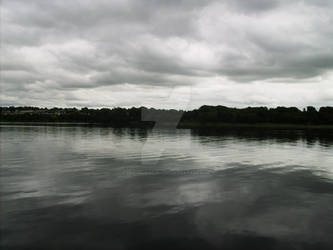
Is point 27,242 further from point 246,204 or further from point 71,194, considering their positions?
point 246,204

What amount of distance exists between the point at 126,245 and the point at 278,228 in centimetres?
529

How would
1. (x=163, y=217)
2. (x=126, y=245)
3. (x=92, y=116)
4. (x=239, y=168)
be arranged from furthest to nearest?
(x=92, y=116), (x=239, y=168), (x=163, y=217), (x=126, y=245)

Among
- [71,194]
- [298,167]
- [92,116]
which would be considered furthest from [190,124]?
[71,194]

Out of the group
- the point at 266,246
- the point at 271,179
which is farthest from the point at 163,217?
the point at 271,179

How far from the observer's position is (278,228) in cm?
938

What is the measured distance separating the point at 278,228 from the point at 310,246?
133 cm

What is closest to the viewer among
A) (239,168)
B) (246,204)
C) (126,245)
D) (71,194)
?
(126,245)

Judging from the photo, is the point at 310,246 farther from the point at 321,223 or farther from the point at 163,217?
the point at 163,217

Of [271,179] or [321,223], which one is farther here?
[271,179]

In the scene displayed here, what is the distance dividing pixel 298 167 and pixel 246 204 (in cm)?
1237

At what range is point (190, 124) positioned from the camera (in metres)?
139

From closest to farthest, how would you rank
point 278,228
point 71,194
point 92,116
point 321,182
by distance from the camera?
point 278,228 → point 71,194 → point 321,182 → point 92,116

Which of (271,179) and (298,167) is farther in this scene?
(298,167)

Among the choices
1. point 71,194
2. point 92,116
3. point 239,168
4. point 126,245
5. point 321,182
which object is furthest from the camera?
point 92,116
